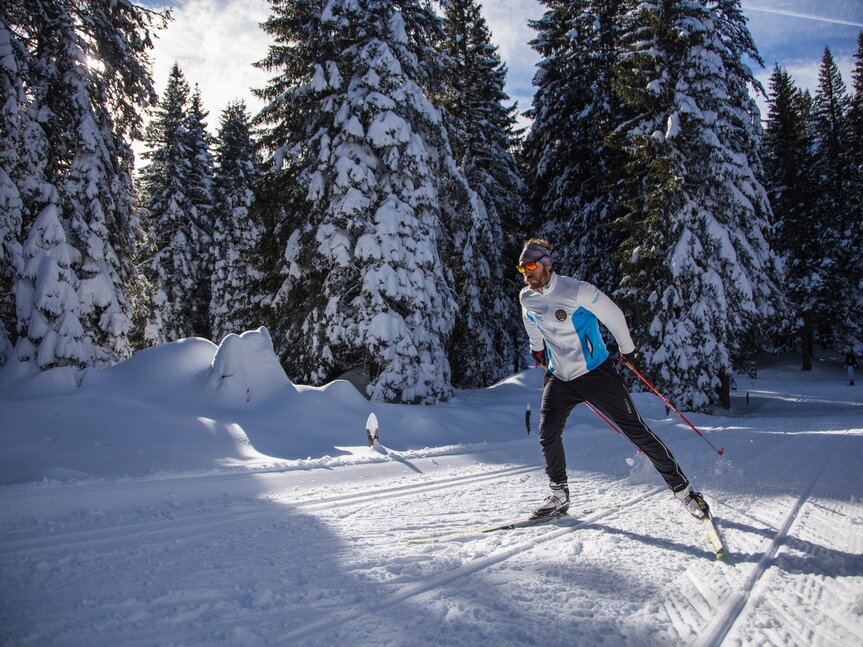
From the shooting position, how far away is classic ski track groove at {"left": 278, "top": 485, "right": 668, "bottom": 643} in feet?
7.61

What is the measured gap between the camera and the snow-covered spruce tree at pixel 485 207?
1791 cm

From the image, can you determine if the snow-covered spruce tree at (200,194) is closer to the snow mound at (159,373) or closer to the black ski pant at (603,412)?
the snow mound at (159,373)

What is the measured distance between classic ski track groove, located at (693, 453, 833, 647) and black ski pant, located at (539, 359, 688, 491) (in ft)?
2.28

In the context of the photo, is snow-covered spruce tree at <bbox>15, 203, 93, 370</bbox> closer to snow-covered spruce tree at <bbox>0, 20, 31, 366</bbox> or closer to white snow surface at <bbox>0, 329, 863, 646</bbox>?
snow-covered spruce tree at <bbox>0, 20, 31, 366</bbox>

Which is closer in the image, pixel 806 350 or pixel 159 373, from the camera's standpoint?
pixel 159 373

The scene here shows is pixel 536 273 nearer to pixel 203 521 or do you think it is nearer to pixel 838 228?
pixel 203 521

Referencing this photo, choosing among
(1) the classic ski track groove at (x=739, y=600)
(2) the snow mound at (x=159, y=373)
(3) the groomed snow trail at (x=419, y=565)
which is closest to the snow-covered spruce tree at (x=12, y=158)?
(2) the snow mound at (x=159, y=373)

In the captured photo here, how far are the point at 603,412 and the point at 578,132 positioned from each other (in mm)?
18118

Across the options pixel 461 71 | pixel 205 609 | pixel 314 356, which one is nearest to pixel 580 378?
pixel 205 609

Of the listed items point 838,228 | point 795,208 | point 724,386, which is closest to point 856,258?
point 838,228

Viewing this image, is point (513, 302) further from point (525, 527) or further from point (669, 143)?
point (525, 527)

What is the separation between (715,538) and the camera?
3264 millimetres

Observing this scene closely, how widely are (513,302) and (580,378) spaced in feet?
56.4

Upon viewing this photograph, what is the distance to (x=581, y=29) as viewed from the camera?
20.1 metres
